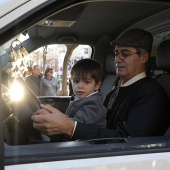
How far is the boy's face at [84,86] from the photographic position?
2.34 m

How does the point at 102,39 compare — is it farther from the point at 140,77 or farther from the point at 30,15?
the point at 30,15

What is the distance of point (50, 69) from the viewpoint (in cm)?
657

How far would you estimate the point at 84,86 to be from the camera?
2342 mm

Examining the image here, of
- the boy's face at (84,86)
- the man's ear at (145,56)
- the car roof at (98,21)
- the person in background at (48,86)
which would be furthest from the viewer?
the person in background at (48,86)

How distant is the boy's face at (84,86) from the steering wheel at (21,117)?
40cm

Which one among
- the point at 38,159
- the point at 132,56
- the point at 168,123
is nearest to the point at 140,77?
the point at 132,56

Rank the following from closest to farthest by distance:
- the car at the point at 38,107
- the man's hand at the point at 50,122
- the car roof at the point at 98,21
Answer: the car at the point at 38,107, the man's hand at the point at 50,122, the car roof at the point at 98,21

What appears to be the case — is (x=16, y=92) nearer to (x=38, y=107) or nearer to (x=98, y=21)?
(x=38, y=107)

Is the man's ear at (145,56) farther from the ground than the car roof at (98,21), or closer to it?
closer to it

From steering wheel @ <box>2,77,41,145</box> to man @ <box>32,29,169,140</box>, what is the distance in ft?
0.22

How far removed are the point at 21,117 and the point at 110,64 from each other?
8.39 feet

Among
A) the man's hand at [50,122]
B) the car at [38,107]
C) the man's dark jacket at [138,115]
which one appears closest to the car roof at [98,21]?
the car at [38,107]

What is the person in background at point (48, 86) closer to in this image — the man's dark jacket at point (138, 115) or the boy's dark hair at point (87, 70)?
the boy's dark hair at point (87, 70)

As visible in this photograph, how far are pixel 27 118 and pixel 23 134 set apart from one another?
Answer: 111mm
